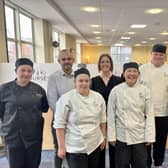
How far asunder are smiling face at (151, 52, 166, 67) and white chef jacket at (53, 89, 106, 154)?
1001mm

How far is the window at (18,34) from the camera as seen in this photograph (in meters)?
5.00

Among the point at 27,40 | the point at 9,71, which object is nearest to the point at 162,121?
the point at 9,71

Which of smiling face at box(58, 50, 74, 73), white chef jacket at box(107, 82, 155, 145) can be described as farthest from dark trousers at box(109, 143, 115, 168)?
smiling face at box(58, 50, 74, 73)

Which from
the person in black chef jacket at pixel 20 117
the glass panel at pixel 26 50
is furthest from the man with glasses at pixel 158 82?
the glass panel at pixel 26 50

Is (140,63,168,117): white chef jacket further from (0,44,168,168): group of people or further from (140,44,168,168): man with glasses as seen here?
(0,44,168,168): group of people

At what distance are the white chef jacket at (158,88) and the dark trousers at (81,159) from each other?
959mm

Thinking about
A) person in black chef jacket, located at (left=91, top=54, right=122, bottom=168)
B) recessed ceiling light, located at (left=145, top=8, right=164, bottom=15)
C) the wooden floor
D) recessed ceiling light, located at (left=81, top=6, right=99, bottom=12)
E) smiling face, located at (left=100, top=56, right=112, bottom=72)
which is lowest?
the wooden floor

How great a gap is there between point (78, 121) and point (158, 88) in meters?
1.10

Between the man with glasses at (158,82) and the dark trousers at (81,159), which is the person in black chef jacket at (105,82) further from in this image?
the dark trousers at (81,159)

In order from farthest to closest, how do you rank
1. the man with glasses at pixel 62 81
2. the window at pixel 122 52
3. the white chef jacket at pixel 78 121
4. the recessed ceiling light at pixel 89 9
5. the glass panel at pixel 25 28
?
the window at pixel 122 52, the glass panel at pixel 25 28, the recessed ceiling light at pixel 89 9, the man with glasses at pixel 62 81, the white chef jacket at pixel 78 121

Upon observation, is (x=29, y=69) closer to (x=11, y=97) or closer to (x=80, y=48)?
(x=11, y=97)

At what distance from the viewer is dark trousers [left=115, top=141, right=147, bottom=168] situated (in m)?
2.13

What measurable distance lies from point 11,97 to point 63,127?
541 mm

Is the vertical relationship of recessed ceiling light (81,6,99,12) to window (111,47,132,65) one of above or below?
above
